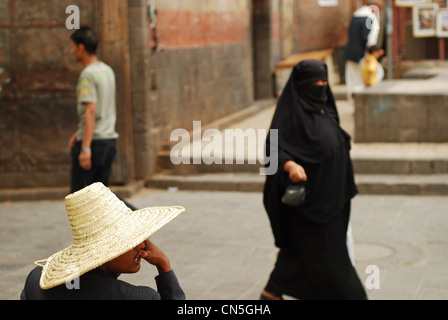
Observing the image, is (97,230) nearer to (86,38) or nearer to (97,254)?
(97,254)

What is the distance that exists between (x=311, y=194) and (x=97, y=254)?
128 inches

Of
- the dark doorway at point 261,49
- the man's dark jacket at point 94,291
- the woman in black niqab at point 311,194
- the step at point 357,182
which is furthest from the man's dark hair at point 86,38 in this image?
the dark doorway at point 261,49

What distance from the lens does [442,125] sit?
38.4 ft

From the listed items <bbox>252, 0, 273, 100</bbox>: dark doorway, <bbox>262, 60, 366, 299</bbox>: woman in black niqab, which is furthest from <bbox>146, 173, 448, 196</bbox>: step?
<bbox>252, 0, 273, 100</bbox>: dark doorway

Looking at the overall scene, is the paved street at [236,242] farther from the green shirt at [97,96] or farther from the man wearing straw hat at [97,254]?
the man wearing straw hat at [97,254]

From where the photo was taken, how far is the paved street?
7.21 meters

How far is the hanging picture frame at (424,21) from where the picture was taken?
18312 mm

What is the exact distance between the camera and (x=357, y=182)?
10688 millimetres

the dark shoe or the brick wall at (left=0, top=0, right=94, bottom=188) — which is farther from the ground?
the brick wall at (left=0, top=0, right=94, bottom=188)

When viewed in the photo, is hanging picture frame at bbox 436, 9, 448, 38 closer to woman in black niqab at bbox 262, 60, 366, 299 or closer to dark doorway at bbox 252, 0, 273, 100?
dark doorway at bbox 252, 0, 273, 100

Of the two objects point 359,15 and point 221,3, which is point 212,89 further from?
point 359,15

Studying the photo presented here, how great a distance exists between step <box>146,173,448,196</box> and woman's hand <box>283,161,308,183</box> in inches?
179
